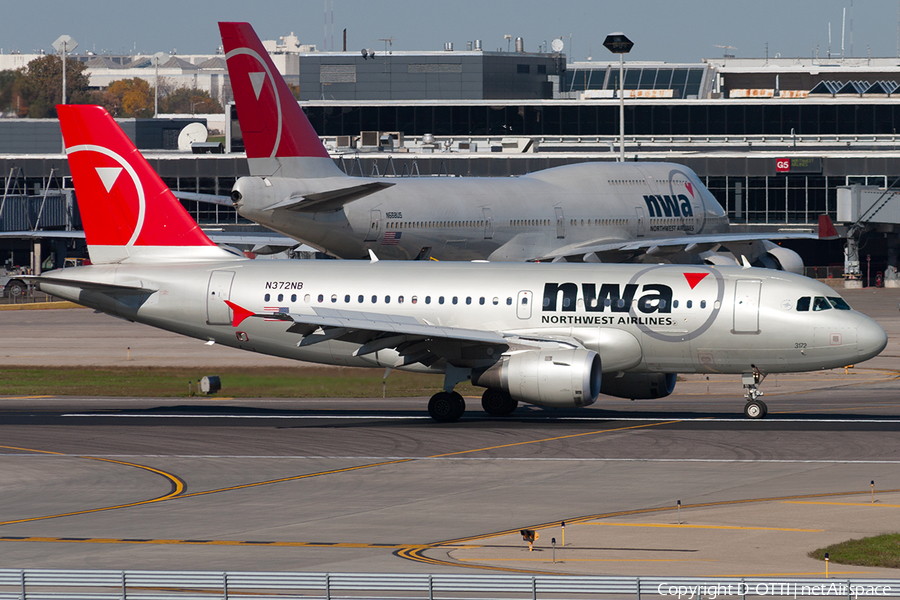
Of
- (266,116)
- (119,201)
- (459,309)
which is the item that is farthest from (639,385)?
(266,116)

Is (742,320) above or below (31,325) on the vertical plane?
above

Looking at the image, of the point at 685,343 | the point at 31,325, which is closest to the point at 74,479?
the point at 685,343

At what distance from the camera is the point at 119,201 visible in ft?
135

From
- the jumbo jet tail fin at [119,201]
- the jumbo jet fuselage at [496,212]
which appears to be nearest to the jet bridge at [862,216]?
the jumbo jet fuselage at [496,212]

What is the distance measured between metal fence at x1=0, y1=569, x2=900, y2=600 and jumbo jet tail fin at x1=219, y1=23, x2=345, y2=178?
37.3 m

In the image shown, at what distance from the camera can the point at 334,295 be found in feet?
127

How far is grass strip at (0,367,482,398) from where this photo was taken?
41.2 metres

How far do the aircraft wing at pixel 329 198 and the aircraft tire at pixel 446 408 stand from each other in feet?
58.0

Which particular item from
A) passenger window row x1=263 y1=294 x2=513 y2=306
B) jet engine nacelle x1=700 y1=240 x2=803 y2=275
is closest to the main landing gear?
passenger window row x1=263 y1=294 x2=513 y2=306

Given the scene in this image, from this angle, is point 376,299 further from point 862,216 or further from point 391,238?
point 862,216

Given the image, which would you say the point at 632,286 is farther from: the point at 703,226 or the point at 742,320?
the point at 703,226

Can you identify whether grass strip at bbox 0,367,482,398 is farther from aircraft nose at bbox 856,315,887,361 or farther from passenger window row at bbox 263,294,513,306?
aircraft nose at bbox 856,315,887,361

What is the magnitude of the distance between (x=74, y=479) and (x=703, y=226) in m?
51.0

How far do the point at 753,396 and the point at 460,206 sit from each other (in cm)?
2782
